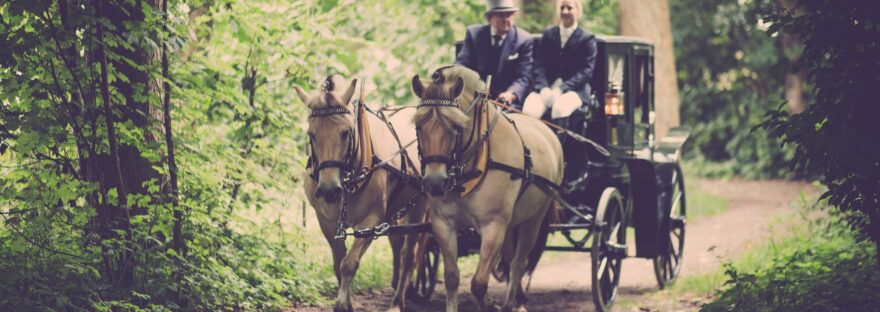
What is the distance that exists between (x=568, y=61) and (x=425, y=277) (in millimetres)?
2155

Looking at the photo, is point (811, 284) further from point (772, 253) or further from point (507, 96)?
point (772, 253)

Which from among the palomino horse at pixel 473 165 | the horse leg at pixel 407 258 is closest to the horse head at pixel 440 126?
the palomino horse at pixel 473 165

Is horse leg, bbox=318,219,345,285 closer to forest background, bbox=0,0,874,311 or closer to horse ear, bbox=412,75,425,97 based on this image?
forest background, bbox=0,0,874,311

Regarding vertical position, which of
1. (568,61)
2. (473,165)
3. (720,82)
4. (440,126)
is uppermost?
(720,82)

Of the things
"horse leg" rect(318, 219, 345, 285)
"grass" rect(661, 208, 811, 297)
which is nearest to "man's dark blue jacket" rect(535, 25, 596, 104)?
"grass" rect(661, 208, 811, 297)

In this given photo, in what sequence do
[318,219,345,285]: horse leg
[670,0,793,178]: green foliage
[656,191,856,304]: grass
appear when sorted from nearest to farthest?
[318,219,345,285]: horse leg → [656,191,856,304]: grass → [670,0,793,178]: green foliage

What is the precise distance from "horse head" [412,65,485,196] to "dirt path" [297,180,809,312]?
208 cm

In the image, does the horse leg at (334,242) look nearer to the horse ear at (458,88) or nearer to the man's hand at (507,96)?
the horse ear at (458,88)

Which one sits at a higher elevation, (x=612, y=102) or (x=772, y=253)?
(x=612, y=102)

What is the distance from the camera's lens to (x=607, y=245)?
8.84 m

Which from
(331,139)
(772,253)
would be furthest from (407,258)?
(772,253)

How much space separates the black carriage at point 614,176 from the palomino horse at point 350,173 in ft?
3.06

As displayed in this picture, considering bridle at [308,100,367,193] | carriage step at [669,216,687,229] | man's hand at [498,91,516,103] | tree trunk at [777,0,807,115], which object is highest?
tree trunk at [777,0,807,115]

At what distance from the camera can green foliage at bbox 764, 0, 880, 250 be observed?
635 cm
